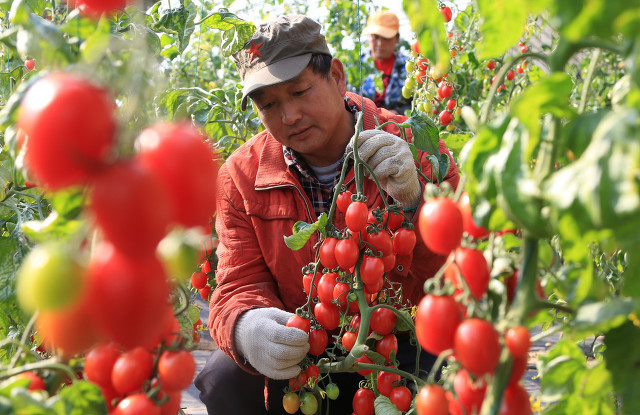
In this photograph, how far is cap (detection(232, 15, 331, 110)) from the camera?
4.93 ft

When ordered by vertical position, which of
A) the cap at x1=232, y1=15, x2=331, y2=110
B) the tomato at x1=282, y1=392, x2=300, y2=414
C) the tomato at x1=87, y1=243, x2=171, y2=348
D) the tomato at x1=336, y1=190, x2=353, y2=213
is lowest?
the tomato at x1=282, y1=392, x2=300, y2=414

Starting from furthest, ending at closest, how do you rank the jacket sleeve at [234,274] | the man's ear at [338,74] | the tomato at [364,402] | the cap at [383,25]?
the cap at [383,25] < the man's ear at [338,74] < the jacket sleeve at [234,274] < the tomato at [364,402]

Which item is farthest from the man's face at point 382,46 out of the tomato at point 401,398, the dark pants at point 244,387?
the tomato at point 401,398

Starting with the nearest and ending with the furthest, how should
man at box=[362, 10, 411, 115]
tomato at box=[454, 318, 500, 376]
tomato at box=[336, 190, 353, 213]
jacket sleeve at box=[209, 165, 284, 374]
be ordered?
1. tomato at box=[454, 318, 500, 376]
2. tomato at box=[336, 190, 353, 213]
3. jacket sleeve at box=[209, 165, 284, 374]
4. man at box=[362, 10, 411, 115]

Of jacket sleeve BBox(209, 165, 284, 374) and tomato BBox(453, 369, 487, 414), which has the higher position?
tomato BBox(453, 369, 487, 414)

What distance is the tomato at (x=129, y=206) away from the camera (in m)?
0.31

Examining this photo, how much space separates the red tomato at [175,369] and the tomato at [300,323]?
28.2 inches

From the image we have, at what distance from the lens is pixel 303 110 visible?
150 centimetres

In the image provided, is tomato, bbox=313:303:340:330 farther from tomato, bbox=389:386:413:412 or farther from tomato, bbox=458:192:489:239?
tomato, bbox=458:192:489:239

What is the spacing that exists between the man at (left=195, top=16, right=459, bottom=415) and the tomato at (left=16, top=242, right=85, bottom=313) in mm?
1029

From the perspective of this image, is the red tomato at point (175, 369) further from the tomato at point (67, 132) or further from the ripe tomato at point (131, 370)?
the tomato at point (67, 132)

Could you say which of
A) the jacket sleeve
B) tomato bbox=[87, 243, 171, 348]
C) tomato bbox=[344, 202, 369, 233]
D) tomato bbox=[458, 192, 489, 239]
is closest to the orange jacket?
the jacket sleeve

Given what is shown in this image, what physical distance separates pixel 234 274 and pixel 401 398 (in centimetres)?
62

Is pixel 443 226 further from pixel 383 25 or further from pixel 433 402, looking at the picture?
pixel 383 25
